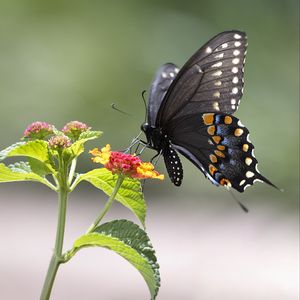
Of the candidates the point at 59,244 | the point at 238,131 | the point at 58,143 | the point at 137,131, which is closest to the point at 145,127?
the point at 238,131

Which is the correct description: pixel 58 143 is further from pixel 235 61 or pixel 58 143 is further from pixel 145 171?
pixel 235 61

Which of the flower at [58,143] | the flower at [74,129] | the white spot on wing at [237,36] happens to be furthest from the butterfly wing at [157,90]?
the flower at [58,143]

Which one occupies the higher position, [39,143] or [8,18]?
[8,18]

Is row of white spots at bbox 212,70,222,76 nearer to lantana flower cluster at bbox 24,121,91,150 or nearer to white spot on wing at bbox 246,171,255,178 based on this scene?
white spot on wing at bbox 246,171,255,178

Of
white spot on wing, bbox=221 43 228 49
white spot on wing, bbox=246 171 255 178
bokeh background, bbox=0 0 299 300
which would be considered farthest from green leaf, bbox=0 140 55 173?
bokeh background, bbox=0 0 299 300

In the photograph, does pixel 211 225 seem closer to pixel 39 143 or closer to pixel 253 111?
pixel 253 111

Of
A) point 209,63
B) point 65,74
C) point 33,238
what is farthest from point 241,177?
point 65,74

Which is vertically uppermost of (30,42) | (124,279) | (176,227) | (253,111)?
(30,42)
